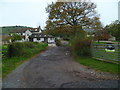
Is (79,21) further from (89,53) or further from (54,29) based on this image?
(89,53)

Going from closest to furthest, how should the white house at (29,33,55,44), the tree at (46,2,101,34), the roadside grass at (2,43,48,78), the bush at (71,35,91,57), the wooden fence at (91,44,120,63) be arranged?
the roadside grass at (2,43,48,78), the wooden fence at (91,44,120,63), the bush at (71,35,91,57), the tree at (46,2,101,34), the white house at (29,33,55,44)

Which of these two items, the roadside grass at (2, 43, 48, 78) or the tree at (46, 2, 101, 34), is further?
the tree at (46, 2, 101, 34)

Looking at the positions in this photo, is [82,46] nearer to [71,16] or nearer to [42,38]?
[71,16]

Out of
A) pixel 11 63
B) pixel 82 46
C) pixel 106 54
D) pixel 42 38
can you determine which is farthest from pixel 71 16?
pixel 42 38

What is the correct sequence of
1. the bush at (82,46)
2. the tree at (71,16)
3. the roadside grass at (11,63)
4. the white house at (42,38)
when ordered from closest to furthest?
1. the roadside grass at (11,63)
2. the bush at (82,46)
3. the tree at (71,16)
4. the white house at (42,38)

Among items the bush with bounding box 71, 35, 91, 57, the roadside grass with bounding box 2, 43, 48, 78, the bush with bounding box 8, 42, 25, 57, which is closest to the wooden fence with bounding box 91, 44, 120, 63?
the bush with bounding box 71, 35, 91, 57

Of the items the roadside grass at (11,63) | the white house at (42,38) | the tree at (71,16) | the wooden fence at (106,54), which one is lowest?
the roadside grass at (11,63)

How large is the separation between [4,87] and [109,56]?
6311 mm

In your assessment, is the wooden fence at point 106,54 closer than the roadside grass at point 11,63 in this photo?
No

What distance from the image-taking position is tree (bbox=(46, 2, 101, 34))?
14711mm

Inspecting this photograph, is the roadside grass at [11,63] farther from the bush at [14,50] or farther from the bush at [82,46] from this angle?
the bush at [82,46]

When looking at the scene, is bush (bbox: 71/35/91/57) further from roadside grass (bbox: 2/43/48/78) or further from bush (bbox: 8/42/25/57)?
bush (bbox: 8/42/25/57)

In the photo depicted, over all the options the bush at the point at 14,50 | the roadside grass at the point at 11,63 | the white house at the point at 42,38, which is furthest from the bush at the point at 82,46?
the white house at the point at 42,38

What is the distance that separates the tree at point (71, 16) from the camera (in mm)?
14711
